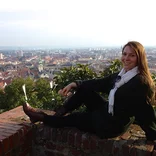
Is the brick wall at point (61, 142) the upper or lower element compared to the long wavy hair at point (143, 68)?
lower

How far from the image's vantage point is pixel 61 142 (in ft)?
7.09

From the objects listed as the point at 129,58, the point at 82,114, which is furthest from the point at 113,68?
the point at 129,58

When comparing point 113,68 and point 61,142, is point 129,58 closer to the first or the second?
point 61,142

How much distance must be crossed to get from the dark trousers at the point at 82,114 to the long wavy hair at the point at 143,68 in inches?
14.1

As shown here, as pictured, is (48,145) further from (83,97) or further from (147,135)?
(147,135)

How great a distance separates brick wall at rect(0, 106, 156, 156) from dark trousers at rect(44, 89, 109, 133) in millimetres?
49

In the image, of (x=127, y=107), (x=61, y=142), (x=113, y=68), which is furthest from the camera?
(x=113, y=68)

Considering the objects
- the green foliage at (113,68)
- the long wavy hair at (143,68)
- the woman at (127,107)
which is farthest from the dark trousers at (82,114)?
the green foliage at (113,68)

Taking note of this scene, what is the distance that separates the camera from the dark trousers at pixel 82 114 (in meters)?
2.12

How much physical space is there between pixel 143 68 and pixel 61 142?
870mm

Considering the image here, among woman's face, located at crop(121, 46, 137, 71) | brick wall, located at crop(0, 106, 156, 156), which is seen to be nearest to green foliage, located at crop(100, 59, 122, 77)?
brick wall, located at crop(0, 106, 156, 156)

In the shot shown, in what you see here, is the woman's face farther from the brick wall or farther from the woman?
the brick wall

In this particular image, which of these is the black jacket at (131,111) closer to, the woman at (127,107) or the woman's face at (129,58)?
the woman at (127,107)

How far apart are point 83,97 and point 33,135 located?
53cm
